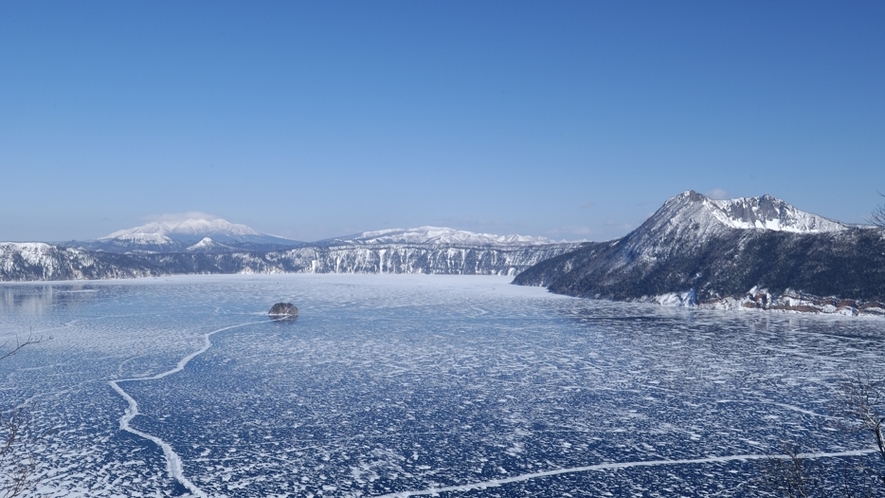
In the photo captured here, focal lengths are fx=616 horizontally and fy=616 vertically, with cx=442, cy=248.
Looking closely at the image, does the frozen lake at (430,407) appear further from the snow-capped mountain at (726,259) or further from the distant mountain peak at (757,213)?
the distant mountain peak at (757,213)

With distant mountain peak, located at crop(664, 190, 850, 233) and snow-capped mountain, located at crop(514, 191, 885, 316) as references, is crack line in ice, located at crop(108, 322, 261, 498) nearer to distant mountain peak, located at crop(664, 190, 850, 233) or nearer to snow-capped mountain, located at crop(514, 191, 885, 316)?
snow-capped mountain, located at crop(514, 191, 885, 316)

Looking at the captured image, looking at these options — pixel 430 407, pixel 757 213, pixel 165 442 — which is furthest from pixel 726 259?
pixel 165 442

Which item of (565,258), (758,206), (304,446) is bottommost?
(304,446)

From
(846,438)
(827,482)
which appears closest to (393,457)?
(827,482)

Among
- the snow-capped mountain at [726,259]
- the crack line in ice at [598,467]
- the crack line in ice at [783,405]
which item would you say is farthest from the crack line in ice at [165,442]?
the snow-capped mountain at [726,259]

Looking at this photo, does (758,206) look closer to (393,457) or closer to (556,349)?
(556,349)

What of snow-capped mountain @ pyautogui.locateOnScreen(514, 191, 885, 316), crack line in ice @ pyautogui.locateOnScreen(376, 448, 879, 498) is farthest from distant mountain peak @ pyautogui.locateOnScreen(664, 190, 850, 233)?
crack line in ice @ pyautogui.locateOnScreen(376, 448, 879, 498)
